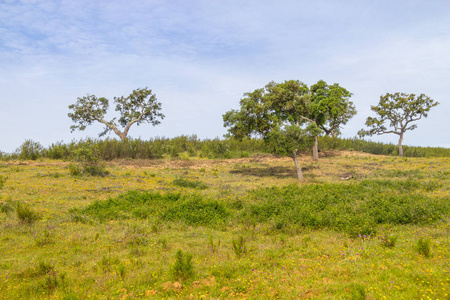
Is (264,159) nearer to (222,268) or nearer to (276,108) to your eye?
(276,108)

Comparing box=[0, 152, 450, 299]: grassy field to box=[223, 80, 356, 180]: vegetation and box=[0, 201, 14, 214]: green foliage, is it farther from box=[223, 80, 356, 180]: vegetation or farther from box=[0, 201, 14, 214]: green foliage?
box=[223, 80, 356, 180]: vegetation

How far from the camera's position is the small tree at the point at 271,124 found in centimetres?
2061

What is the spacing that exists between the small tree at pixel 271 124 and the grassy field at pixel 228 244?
6.47 metres

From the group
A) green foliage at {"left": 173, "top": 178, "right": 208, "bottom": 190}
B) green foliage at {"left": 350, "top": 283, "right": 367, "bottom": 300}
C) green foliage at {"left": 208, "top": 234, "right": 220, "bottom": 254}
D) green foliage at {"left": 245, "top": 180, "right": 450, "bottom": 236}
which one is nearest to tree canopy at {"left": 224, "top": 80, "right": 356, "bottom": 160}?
green foliage at {"left": 173, "top": 178, "right": 208, "bottom": 190}

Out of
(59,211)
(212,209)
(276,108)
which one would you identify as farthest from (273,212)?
(276,108)

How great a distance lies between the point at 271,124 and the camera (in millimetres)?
21891

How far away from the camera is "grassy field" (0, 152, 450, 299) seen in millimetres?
5336

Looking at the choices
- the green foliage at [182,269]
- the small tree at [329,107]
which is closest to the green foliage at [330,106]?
the small tree at [329,107]

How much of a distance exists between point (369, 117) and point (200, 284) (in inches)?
1635

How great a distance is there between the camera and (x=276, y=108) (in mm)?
25219

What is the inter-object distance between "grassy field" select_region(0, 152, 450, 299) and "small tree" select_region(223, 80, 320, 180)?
647 cm

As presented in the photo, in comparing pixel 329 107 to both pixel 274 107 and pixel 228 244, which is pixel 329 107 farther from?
pixel 228 244

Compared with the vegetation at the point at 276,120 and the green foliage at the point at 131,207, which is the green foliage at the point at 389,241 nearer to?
the green foliage at the point at 131,207

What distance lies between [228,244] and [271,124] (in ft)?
49.5
